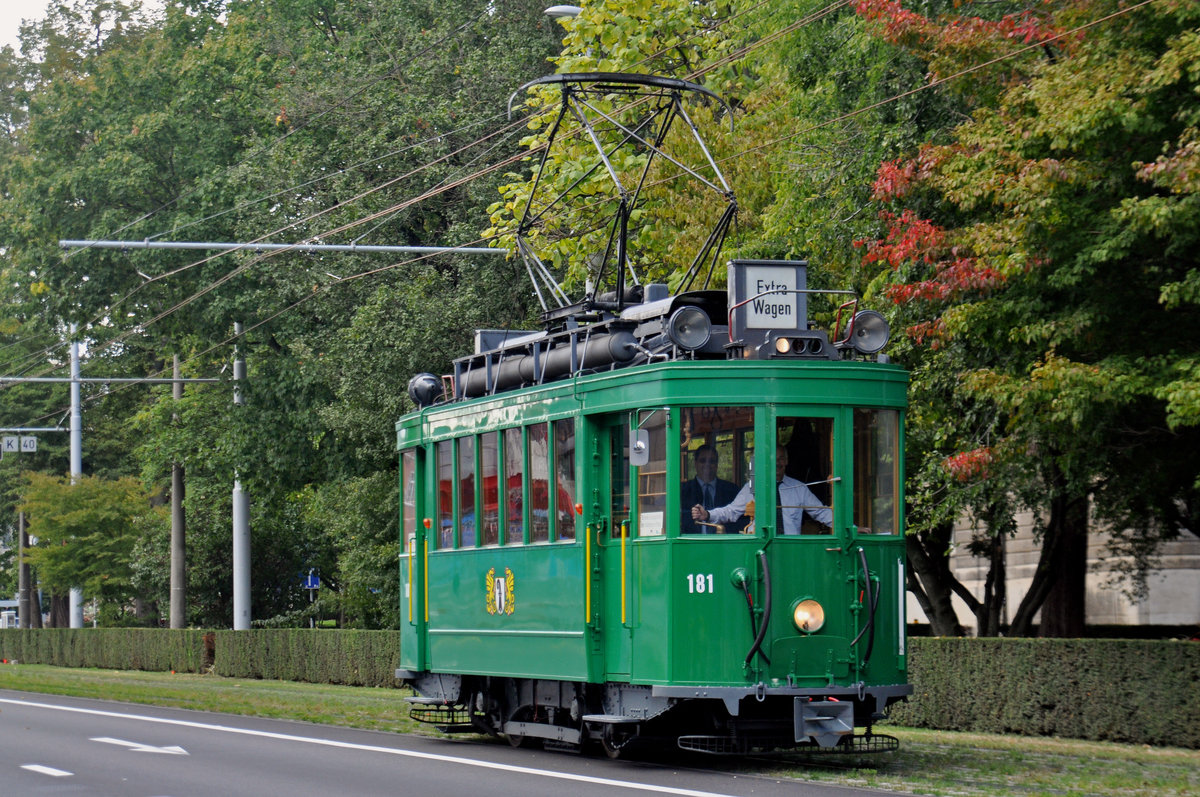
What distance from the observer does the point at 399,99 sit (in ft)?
107

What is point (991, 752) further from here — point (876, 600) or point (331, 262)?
point (331, 262)

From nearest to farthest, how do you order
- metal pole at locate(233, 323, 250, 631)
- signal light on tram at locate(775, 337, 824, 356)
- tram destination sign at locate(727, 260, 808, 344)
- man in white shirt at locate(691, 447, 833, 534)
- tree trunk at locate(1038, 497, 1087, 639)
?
1. man in white shirt at locate(691, 447, 833, 534)
2. signal light on tram at locate(775, 337, 824, 356)
3. tram destination sign at locate(727, 260, 808, 344)
4. tree trunk at locate(1038, 497, 1087, 639)
5. metal pole at locate(233, 323, 250, 631)

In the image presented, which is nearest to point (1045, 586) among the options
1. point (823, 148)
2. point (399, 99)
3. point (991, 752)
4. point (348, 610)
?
point (823, 148)

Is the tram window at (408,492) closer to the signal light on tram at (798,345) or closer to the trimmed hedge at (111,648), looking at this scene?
the signal light on tram at (798,345)

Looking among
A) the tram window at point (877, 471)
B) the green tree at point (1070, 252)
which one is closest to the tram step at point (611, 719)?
the tram window at point (877, 471)

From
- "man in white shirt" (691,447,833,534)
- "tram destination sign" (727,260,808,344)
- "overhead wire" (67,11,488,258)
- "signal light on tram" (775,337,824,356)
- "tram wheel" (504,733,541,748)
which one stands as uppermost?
"overhead wire" (67,11,488,258)

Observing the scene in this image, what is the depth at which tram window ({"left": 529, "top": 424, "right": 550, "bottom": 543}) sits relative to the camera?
47.5 ft

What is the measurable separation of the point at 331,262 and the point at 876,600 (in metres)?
22.1

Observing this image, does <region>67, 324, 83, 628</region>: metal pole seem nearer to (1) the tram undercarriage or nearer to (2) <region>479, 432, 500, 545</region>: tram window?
(2) <region>479, 432, 500, 545</region>: tram window

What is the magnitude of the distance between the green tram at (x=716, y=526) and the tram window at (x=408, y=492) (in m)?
2.63

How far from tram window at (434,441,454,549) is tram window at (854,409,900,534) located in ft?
15.2

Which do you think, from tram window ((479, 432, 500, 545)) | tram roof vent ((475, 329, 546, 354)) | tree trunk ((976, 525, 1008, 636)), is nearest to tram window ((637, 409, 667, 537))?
tram window ((479, 432, 500, 545))

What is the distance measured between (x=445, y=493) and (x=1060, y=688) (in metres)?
6.84

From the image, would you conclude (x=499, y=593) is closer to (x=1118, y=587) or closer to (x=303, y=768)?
(x=303, y=768)
